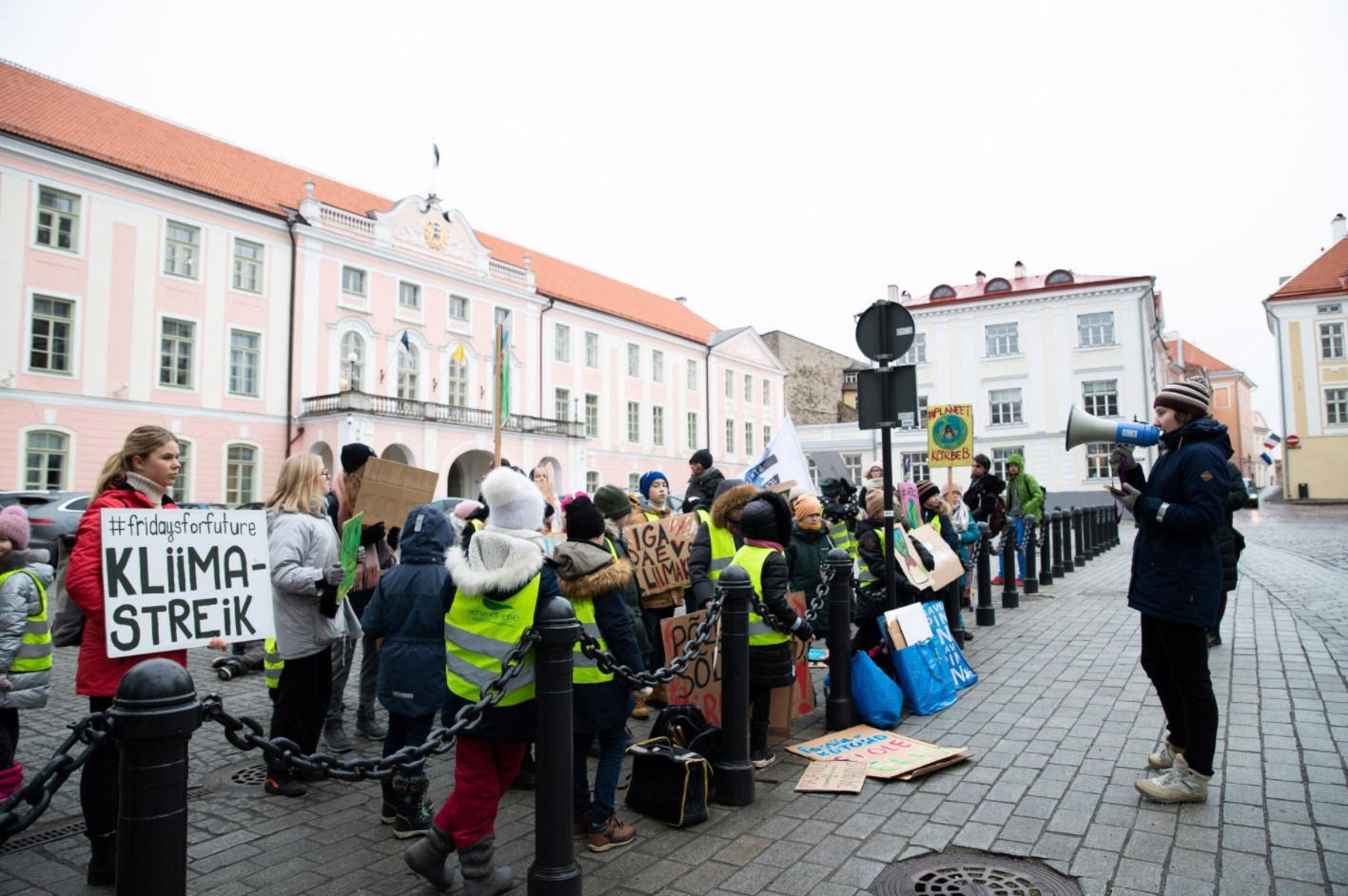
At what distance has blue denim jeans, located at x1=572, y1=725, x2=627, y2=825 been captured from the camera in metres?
4.00

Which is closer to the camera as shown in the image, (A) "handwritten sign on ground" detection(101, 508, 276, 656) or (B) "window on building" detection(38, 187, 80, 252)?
(A) "handwritten sign on ground" detection(101, 508, 276, 656)

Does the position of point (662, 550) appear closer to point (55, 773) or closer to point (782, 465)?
point (782, 465)

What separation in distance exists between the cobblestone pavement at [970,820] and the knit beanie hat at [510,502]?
1.55 meters

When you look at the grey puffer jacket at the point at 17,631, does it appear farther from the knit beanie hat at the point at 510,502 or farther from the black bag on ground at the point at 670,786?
the black bag on ground at the point at 670,786

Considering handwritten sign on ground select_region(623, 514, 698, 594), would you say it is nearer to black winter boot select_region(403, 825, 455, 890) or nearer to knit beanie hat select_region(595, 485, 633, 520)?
knit beanie hat select_region(595, 485, 633, 520)

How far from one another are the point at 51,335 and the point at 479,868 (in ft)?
92.9

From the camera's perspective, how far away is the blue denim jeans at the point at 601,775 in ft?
13.1

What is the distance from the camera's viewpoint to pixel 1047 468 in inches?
1761

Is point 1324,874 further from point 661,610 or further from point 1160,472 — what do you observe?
point 661,610

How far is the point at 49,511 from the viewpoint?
14883 millimetres

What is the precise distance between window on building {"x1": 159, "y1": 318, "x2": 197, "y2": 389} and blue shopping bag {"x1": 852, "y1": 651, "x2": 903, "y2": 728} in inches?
1105

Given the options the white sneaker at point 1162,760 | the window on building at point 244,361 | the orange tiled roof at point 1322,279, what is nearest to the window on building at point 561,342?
the window on building at point 244,361

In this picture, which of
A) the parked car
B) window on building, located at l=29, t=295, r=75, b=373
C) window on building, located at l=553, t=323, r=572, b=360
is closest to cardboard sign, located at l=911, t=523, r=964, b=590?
the parked car

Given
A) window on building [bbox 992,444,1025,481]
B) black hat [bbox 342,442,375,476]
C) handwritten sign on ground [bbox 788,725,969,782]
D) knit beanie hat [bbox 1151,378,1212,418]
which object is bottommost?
handwritten sign on ground [bbox 788,725,969,782]
